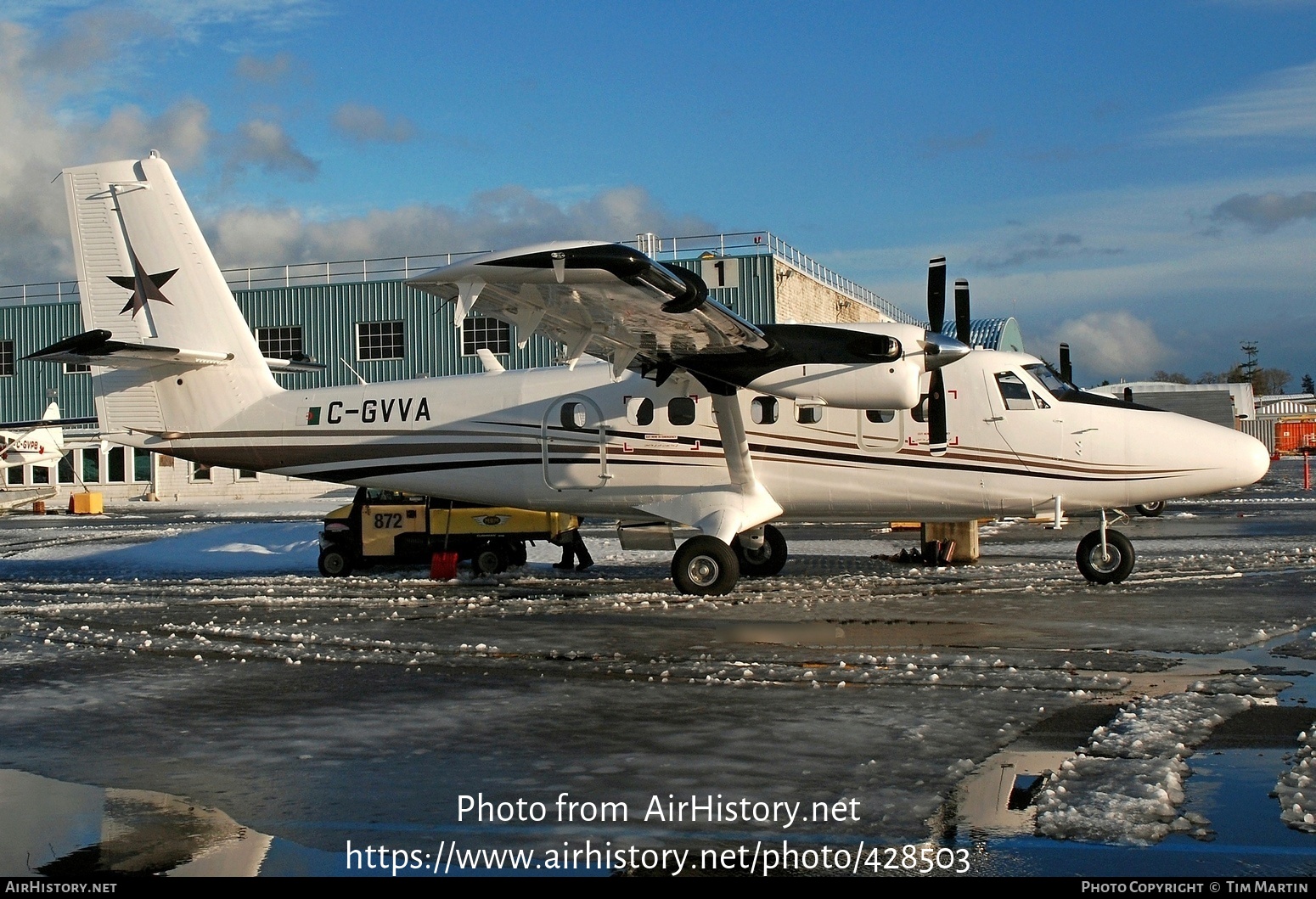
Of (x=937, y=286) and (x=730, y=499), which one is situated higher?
(x=937, y=286)

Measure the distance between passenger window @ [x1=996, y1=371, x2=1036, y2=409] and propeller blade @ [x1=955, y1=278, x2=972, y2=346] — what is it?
33.6 inches

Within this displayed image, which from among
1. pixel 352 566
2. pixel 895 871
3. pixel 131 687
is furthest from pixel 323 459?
pixel 895 871

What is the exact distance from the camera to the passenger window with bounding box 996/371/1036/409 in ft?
44.8

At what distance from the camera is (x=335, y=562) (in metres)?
17.1

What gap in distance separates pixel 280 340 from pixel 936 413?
32456mm

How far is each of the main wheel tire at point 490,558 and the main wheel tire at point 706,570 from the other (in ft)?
13.7

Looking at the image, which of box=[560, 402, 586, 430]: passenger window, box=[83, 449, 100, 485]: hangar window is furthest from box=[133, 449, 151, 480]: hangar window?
box=[560, 402, 586, 430]: passenger window

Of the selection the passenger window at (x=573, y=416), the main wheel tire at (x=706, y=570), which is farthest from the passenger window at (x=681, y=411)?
the main wheel tire at (x=706, y=570)

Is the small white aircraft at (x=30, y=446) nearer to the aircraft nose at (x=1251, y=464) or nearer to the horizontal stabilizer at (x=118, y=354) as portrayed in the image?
the horizontal stabilizer at (x=118, y=354)

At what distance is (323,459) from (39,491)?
29.9 m

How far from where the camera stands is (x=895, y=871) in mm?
4250

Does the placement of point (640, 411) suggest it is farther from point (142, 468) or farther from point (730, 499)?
point (142, 468)

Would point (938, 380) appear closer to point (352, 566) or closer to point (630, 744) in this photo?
point (630, 744)

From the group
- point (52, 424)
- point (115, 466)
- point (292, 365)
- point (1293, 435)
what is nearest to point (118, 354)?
point (292, 365)
